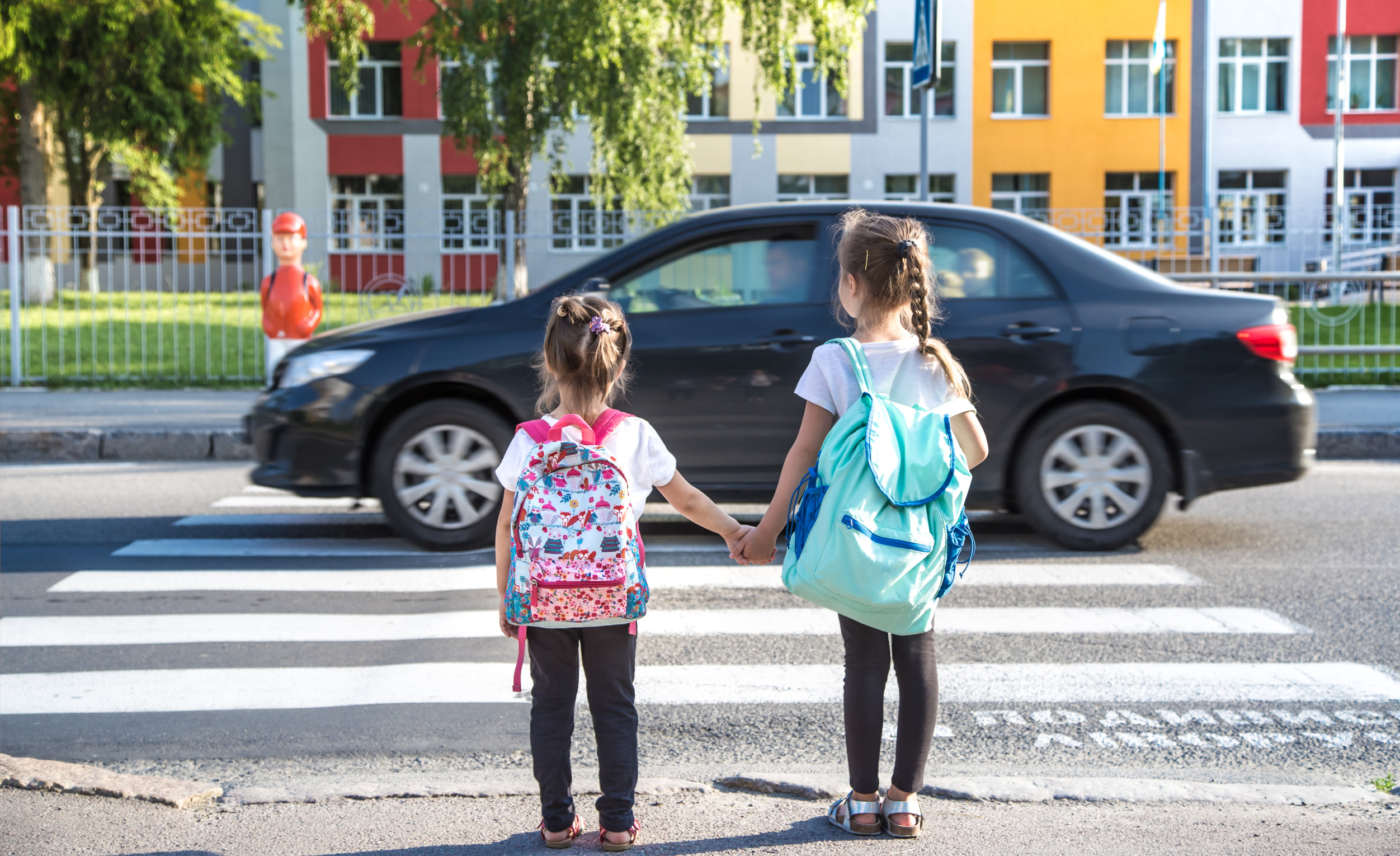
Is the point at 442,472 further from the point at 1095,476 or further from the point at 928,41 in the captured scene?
the point at 928,41

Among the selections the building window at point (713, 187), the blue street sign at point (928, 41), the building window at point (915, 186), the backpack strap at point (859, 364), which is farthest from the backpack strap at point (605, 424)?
the building window at point (713, 187)

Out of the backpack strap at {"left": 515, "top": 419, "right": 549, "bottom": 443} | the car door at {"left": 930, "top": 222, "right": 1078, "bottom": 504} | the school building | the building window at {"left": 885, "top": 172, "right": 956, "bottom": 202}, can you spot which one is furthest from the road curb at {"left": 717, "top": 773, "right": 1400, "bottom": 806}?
the building window at {"left": 885, "top": 172, "right": 956, "bottom": 202}

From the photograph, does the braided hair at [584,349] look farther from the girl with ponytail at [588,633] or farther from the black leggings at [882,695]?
the black leggings at [882,695]

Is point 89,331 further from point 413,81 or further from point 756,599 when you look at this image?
point 413,81

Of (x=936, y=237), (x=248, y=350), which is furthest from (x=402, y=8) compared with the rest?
(x=936, y=237)

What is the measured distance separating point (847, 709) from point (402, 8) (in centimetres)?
2357

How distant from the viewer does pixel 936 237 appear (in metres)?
6.52

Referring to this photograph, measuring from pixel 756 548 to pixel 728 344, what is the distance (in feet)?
10.8

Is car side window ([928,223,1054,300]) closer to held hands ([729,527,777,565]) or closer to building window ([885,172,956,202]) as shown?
held hands ([729,527,777,565])

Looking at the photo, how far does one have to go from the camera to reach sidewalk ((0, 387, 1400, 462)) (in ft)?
33.4

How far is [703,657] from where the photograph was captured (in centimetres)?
472

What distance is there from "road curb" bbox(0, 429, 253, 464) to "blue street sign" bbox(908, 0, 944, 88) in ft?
19.3

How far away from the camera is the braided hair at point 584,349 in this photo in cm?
289

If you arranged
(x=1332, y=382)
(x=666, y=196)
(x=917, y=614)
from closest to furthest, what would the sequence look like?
1. (x=917, y=614)
2. (x=1332, y=382)
3. (x=666, y=196)
